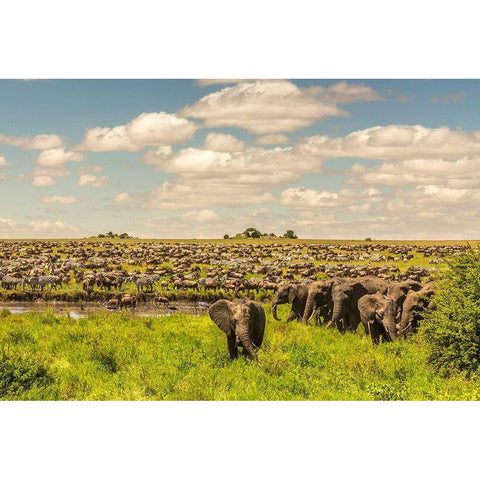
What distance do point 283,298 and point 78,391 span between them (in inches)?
590

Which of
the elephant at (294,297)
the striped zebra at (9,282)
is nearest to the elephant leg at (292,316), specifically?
the elephant at (294,297)

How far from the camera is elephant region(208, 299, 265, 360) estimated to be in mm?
16641

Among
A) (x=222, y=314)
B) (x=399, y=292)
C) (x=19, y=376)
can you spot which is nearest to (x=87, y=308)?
(x=399, y=292)

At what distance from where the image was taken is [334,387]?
559 inches

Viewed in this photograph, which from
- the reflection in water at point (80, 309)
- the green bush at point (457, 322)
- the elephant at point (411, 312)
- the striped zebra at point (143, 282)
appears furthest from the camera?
the striped zebra at point (143, 282)

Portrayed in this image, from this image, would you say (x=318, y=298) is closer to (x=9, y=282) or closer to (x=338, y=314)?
(x=338, y=314)

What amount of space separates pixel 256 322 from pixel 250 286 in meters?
25.5

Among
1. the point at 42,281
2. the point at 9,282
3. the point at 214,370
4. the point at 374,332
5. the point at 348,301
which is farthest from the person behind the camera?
the point at 9,282

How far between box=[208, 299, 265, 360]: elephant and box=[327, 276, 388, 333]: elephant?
764cm

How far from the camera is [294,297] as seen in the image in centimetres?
2762

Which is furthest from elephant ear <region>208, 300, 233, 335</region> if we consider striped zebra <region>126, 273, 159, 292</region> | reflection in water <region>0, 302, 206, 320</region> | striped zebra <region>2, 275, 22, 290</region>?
striped zebra <region>2, 275, 22, 290</region>

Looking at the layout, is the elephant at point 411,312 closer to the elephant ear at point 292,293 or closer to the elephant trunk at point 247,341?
the elephant ear at point 292,293

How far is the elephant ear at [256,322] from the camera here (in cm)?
1731

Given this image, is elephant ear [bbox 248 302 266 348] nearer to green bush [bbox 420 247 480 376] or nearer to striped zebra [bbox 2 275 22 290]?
green bush [bbox 420 247 480 376]
